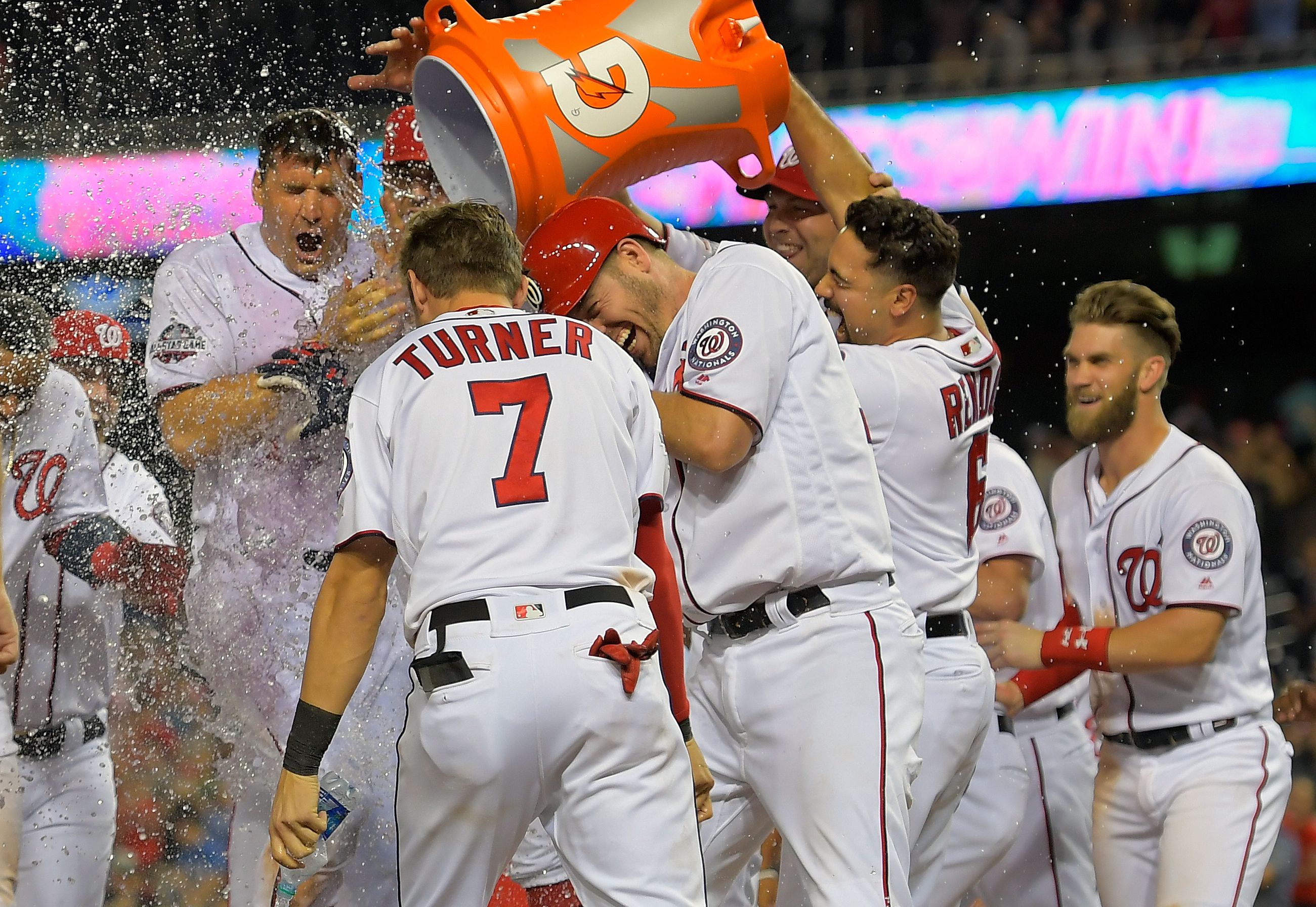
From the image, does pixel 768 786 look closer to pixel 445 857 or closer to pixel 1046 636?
pixel 445 857

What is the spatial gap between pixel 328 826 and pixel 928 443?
2087mm

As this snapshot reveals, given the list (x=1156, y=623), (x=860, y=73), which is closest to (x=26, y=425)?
(x=1156, y=623)

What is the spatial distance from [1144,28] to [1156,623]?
9.09m

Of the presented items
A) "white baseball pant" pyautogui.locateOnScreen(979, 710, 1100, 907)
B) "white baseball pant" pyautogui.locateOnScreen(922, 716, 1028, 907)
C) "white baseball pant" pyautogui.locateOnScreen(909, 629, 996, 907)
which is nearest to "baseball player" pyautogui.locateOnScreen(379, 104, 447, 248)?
"white baseball pant" pyautogui.locateOnScreen(909, 629, 996, 907)

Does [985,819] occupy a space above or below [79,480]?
below

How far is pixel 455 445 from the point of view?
9.84 ft

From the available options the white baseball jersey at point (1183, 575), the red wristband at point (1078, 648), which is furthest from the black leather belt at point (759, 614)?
the white baseball jersey at point (1183, 575)

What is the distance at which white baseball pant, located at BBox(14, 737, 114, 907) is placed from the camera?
4469 millimetres

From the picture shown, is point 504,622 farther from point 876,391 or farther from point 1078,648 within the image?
point 1078,648

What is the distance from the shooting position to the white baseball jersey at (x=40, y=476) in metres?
4.55

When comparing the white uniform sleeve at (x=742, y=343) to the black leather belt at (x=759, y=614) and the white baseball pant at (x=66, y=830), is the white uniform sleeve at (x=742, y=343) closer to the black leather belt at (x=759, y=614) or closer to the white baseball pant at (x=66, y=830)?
the black leather belt at (x=759, y=614)

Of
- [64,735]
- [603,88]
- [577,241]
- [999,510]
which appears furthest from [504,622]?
[999,510]

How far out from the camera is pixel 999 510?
5121 millimetres

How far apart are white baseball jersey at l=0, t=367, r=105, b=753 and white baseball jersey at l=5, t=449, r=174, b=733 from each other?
3cm
